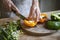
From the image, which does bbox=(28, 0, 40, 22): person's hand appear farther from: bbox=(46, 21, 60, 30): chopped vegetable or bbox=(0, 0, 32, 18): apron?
bbox=(0, 0, 32, 18): apron

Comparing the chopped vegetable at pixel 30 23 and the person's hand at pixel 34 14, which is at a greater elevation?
the person's hand at pixel 34 14

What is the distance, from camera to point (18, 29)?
103 cm

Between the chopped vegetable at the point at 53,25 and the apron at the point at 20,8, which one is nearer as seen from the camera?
the chopped vegetable at the point at 53,25

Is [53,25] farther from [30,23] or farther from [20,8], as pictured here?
[20,8]

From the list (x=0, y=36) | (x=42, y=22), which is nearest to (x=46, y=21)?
(x=42, y=22)

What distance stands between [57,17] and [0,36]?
39 centimetres

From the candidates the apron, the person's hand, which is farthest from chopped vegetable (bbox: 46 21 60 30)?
the apron

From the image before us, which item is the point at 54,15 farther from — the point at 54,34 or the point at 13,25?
the point at 13,25

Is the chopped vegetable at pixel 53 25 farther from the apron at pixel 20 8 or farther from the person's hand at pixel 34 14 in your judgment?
the apron at pixel 20 8

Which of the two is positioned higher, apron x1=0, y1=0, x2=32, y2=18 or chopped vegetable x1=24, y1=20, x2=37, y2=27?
apron x1=0, y1=0, x2=32, y2=18

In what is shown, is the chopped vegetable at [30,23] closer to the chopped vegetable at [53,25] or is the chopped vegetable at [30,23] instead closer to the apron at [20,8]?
the chopped vegetable at [53,25]

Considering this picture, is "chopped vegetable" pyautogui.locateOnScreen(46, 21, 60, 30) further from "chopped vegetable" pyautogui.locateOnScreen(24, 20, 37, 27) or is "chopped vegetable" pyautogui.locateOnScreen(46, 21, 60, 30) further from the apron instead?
the apron

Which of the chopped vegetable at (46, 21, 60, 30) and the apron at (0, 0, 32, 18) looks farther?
the apron at (0, 0, 32, 18)

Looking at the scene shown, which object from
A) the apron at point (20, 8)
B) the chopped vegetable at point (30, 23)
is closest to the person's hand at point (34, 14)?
the chopped vegetable at point (30, 23)
